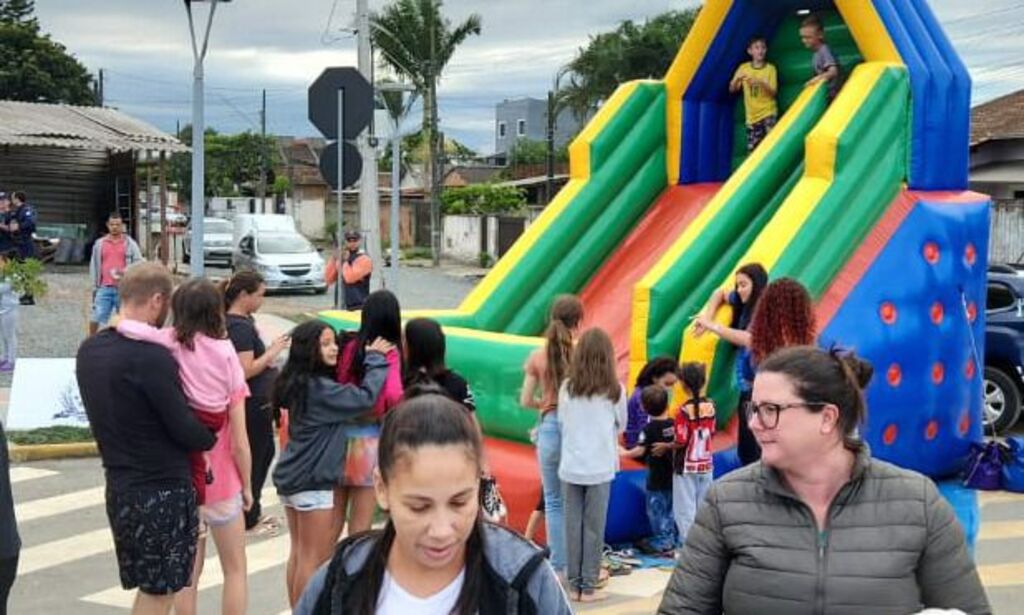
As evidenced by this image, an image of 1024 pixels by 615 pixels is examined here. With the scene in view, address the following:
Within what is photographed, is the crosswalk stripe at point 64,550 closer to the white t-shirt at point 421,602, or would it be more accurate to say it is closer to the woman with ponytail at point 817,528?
the woman with ponytail at point 817,528

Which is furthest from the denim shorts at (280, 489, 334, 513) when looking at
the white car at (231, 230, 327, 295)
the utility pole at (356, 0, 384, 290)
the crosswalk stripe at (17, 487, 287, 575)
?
the white car at (231, 230, 327, 295)

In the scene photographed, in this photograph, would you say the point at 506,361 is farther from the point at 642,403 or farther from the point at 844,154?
the point at 844,154

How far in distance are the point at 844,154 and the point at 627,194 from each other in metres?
2.46

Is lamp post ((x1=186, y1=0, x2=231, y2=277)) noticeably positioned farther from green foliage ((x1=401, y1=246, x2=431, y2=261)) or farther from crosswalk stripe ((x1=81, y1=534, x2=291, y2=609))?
green foliage ((x1=401, y1=246, x2=431, y2=261))

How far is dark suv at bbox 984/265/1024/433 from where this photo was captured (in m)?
11.4

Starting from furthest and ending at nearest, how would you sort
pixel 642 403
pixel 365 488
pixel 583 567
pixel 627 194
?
pixel 627 194, pixel 642 403, pixel 583 567, pixel 365 488

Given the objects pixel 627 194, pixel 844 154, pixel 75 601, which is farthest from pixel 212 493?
pixel 627 194

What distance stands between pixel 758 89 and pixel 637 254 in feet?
5.43

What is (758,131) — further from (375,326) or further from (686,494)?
(375,326)

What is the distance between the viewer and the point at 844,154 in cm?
823

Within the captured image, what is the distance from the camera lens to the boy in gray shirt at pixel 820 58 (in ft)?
30.3

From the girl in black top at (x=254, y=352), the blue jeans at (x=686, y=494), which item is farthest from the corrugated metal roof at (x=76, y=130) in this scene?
the blue jeans at (x=686, y=494)

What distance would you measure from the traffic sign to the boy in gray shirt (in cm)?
362

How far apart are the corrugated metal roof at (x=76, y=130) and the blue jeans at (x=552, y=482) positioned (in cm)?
2040
